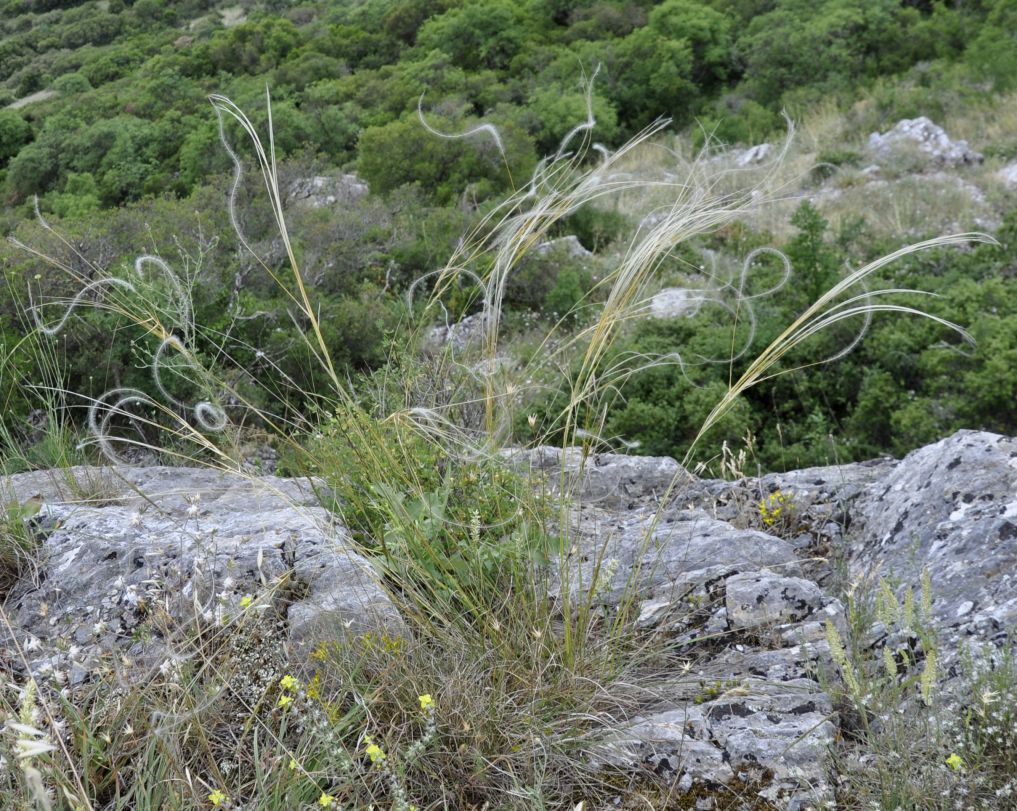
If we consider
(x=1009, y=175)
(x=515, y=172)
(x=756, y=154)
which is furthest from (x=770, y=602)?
(x=756, y=154)

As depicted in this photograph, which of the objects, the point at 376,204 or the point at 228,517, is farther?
the point at 376,204

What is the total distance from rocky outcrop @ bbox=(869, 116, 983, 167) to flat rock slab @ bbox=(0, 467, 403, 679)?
980 centimetres

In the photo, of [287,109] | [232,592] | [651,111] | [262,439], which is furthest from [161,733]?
[651,111]

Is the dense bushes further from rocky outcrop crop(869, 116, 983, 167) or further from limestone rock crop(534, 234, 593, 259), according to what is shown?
limestone rock crop(534, 234, 593, 259)

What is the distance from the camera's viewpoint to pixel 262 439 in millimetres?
4523

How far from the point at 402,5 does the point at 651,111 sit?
6897 mm

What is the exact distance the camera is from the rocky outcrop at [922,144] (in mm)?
10039

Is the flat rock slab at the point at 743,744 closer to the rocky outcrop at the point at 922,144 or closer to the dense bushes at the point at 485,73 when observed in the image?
the dense bushes at the point at 485,73

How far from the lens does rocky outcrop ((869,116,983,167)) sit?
10039mm

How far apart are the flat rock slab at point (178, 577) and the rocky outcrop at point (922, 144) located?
9.80 m

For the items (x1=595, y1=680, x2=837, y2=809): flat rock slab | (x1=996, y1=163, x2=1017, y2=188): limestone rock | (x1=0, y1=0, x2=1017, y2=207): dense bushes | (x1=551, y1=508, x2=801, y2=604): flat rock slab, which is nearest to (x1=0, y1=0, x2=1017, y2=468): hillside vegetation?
(x1=0, y1=0, x2=1017, y2=207): dense bushes

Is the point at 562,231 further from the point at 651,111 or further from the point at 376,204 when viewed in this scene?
the point at 651,111

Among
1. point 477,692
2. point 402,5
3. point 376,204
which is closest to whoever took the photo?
point 477,692

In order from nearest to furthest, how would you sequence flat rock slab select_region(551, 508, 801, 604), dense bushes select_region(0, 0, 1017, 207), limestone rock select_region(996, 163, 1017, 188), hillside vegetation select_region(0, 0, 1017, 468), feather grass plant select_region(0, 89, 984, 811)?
feather grass plant select_region(0, 89, 984, 811) → flat rock slab select_region(551, 508, 801, 604) → hillside vegetation select_region(0, 0, 1017, 468) → limestone rock select_region(996, 163, 1017, 188) → dense bushes select_region(0, 0, 1017, 207)
